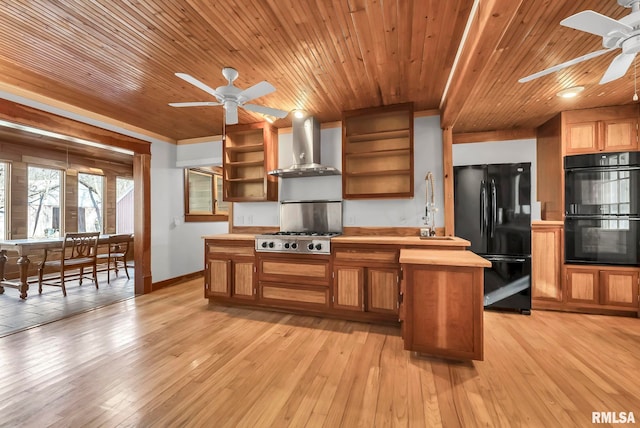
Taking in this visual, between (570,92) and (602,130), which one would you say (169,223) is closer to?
(570,92)

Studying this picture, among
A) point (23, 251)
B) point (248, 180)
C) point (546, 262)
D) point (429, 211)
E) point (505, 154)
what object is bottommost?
point (546, 262)

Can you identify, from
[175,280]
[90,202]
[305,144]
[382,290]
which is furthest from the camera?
[90,202]

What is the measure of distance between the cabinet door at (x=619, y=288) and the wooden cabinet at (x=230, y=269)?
13.8 ft

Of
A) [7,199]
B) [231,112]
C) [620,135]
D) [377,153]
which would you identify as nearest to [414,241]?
[377,153]

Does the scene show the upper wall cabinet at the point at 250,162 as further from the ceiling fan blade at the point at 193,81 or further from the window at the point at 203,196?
the ceiling fan blade at the point at 193,81

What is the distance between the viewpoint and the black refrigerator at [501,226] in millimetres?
3475

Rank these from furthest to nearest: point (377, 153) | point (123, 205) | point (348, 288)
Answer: point (123, 205) → point (377, 153) → point (348, 288)

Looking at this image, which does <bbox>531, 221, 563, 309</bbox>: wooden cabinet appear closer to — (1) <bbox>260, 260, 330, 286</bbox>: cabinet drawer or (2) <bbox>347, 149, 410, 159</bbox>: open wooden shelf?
(2) <bbox>347, 149, 410, 159</bbox>: open wooden shelf

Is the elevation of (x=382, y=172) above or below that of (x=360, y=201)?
above

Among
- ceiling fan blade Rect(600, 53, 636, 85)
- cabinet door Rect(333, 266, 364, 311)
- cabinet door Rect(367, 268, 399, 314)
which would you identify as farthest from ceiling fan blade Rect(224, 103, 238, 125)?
ceiling fan blade Rect(600, 53, 636, 85)

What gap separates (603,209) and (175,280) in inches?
245

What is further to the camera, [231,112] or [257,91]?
[231,112]

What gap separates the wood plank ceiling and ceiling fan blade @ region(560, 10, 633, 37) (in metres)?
0.29

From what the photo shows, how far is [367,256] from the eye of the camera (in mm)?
3156
